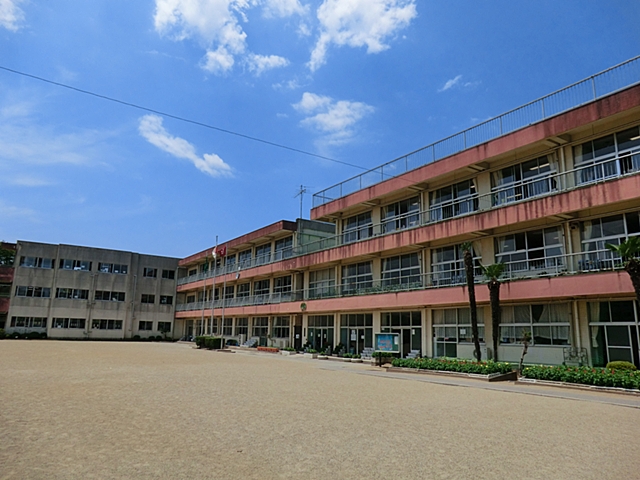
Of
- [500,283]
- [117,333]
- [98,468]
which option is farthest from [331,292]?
[117,333]

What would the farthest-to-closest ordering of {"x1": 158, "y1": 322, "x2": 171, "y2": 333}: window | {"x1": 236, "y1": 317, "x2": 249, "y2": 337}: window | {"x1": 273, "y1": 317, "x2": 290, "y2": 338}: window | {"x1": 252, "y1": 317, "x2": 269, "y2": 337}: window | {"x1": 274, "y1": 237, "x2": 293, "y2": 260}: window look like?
{"x1": 158, "y1": 322, "x2": 171, "y2": 333}: window
{"x1": 236, "y1": 317, "x2": 249, "y2": 337}: window
{"x1": 252, "y1": 317, "x2": 269, "y2": 337}: window
{"x1": 274, "y1": 237, "x2": 293, "y2": 260}: window
{"x1": 273, "y1": 317, "x2": 290, "y2": 338}: window

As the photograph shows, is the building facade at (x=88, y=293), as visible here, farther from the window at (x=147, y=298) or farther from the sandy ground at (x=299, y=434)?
the sandy ground at (x=299, y=434)

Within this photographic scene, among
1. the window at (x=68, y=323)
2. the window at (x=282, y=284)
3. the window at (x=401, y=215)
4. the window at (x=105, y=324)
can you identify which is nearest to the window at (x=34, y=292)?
the window at (x=68, y=323)

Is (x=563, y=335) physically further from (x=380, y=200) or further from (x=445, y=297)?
(x=380, y=200)

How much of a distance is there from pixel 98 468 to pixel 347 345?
3005 centimetres

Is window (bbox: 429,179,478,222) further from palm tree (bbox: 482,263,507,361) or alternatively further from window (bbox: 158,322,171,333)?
window (bbox: 158,322,171,333)

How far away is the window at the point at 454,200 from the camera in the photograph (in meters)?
27.2

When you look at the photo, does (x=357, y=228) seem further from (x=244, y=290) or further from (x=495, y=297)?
(x=244, y=290)

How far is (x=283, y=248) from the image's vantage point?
46.2 meters

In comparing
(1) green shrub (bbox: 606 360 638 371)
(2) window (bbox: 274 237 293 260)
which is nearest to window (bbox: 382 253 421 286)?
(1) green shrub (bbox: 606 360 638 371)

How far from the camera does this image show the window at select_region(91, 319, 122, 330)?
2302 inches

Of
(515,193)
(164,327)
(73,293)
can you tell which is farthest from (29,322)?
(515,193)

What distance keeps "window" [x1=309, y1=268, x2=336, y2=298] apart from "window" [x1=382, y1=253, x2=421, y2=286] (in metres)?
5.08

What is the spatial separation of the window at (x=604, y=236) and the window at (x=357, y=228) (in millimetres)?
15540
